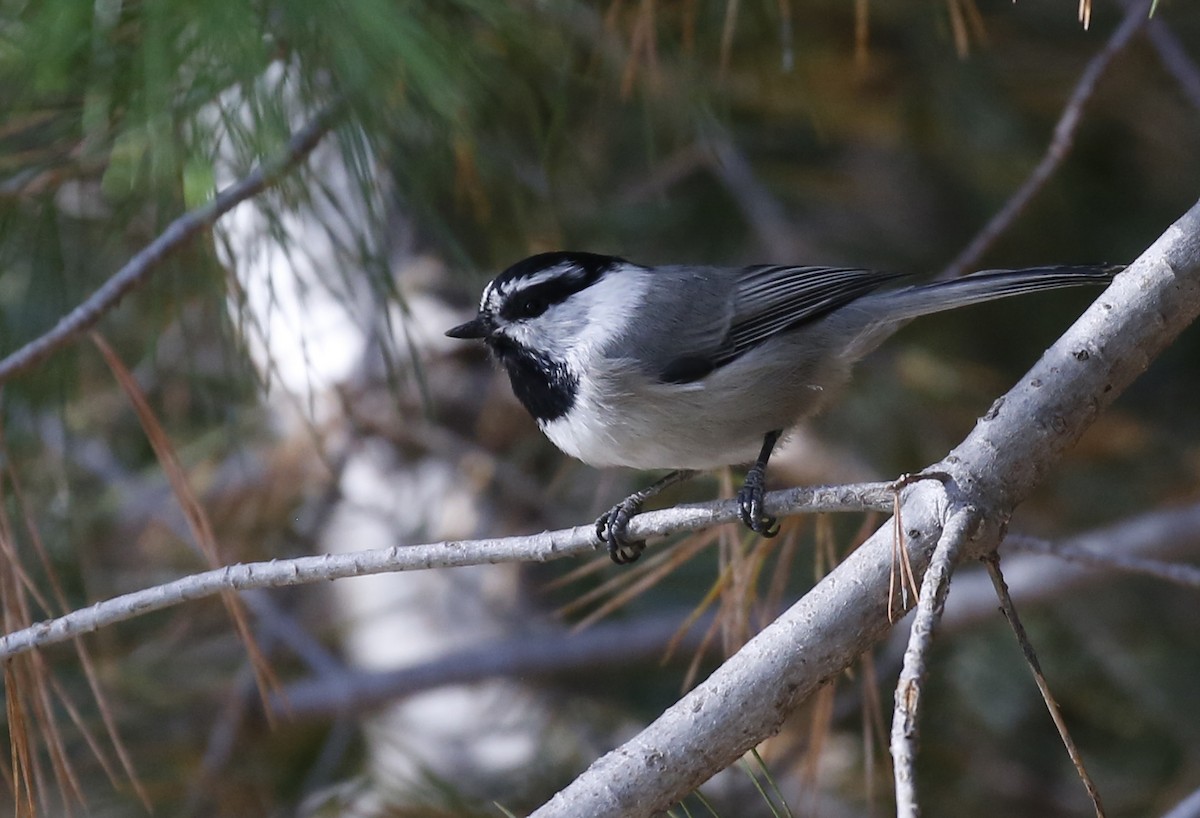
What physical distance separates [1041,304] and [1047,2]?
2.75ft

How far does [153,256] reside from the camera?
1735 mm

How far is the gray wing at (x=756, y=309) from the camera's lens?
2039 millimetres

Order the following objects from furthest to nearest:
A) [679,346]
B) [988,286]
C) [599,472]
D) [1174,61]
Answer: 1. [599,472]
2. [1174,61]
3. [679,346]
4. [988,286]

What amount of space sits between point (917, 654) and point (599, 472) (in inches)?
98.1

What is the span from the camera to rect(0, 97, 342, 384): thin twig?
1662 mm

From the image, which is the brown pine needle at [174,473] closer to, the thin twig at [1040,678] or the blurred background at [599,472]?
the blurred background at [599,472]

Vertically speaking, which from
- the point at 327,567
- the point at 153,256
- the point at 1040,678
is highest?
the point at 153,256

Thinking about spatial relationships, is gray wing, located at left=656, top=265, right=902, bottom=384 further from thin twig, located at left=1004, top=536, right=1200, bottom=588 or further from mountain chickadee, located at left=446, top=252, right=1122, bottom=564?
thin twig, located at left=1004, top=536, right=1200, bottom=588

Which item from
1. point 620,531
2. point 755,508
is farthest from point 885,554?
point 620,531

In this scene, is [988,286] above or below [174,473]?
below

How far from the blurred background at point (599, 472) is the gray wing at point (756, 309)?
382 millimetres

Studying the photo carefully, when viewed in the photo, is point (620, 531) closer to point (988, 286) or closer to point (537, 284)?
point (537, 284)

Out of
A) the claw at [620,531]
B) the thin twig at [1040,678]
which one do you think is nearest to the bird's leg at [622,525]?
the claw at [620,531]

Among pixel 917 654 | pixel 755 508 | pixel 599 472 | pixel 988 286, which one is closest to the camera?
pixel 917 654
